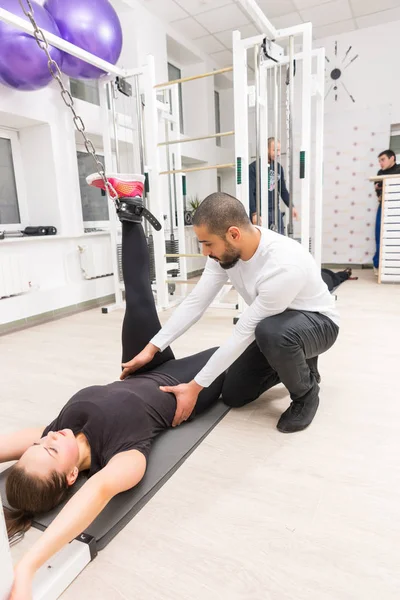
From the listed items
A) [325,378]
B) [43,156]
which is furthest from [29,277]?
[325,378]

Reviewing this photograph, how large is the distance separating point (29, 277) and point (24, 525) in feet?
8.70

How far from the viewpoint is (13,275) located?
326 centimetres

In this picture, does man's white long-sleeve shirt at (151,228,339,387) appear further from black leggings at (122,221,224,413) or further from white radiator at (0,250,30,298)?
white radiator at (0,250,30,298)

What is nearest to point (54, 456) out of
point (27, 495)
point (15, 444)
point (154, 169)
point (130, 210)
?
point (27, 495)

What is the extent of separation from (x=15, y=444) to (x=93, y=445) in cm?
27

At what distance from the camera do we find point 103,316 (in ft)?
11.9

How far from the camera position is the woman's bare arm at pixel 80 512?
2.80 ft

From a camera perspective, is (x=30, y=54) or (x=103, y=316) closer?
(x=30, y=54)

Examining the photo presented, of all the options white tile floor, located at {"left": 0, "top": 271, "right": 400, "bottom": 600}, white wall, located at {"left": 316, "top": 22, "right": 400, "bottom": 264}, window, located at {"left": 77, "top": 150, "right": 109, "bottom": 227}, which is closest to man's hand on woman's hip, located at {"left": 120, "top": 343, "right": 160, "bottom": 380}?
white tile floor, located at {"left": 0, "top": 271, "right": 400, "bottom": 600}

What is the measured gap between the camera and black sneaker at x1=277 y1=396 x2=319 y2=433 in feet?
5.09

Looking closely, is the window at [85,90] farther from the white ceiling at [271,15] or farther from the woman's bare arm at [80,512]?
the woman's bare arm at [80,512]

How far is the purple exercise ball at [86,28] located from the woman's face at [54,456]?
2.94 meters

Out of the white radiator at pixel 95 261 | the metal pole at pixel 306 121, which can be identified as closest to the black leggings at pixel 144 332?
the metal pole at pixel 306 121

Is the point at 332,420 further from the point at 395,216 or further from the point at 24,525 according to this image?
the point at 395,216
